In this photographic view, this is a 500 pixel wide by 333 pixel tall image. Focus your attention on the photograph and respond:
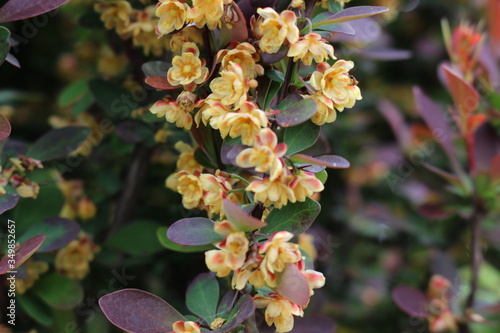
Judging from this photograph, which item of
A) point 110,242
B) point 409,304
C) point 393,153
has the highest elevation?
point 110,242

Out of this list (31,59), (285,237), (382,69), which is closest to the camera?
→ (285,237)

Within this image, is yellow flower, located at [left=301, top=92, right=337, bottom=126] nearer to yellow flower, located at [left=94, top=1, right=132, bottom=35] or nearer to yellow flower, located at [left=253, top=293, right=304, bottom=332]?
→ yellow flower, located at [left=253, top=293, right=304, bottom=332]

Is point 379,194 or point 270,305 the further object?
point 379,194

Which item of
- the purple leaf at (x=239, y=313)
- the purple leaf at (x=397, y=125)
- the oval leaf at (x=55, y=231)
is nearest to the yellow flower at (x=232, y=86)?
the purple leaf at (x=239, y=313)

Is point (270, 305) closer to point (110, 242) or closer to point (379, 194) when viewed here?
point (110, 242)

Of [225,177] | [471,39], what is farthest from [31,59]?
[471,39]

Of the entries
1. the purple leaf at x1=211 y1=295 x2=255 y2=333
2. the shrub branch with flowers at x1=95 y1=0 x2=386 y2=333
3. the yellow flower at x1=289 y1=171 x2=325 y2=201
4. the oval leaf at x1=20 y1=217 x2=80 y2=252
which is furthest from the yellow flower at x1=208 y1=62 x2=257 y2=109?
the oval leaf at x1=20 y1=217 x2=80 y2=252
